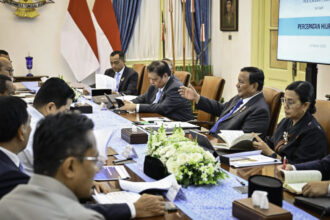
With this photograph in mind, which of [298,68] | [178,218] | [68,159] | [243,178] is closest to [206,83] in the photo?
[298,68]

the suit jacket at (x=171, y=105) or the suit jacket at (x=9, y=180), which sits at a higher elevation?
the suit jacket at (x=9, y=180)

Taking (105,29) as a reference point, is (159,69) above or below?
below

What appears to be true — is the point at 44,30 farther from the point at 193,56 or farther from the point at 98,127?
the point at 98,127

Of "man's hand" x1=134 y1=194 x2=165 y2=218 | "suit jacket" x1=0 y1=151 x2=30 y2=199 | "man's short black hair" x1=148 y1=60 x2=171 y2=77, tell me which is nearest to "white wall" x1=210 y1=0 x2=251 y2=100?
"man's short black hair" x1=148 y1=60 x2=171 y2=77

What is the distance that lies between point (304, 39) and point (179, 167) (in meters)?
3.52

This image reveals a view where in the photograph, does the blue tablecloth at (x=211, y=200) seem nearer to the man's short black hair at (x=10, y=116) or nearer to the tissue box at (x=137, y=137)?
the tissue box at (x=137, y=137)

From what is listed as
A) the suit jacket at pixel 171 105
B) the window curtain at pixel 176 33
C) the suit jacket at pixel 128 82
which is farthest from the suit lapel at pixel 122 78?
the window curtain at pixel 176 33

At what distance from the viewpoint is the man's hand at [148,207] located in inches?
71.9

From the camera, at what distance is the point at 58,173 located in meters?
1.24

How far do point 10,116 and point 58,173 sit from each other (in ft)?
2.38

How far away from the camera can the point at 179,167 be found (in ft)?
7.06

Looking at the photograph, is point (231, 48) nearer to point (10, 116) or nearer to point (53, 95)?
point (53, 95)

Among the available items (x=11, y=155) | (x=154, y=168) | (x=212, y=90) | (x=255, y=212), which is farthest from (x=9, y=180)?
(x=212, y=90)

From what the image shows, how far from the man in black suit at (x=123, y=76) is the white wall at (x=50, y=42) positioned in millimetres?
1831
